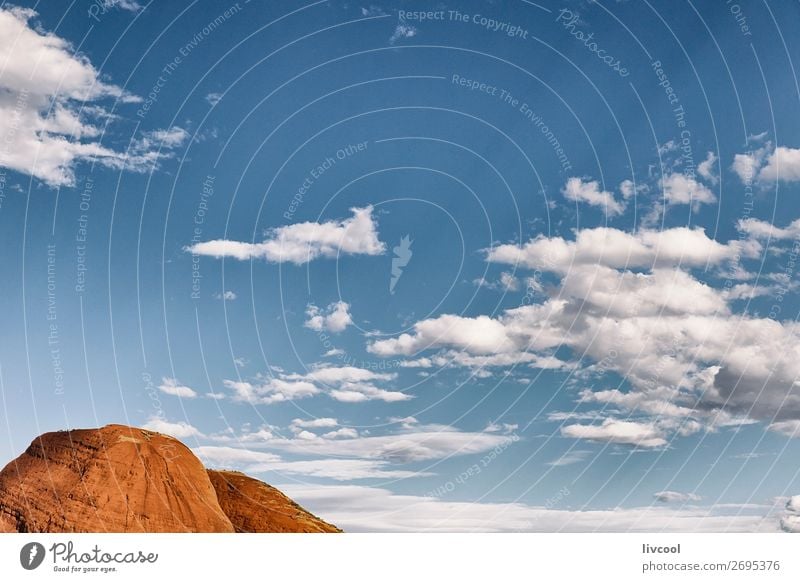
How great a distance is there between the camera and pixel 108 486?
288 feet

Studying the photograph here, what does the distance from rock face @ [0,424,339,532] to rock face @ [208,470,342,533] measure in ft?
24.5

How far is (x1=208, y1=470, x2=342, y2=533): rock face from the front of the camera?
367 feet

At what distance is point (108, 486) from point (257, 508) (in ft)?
105
